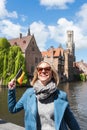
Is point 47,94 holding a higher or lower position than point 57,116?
higher

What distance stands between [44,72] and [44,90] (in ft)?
1.25

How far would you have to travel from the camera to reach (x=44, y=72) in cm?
391

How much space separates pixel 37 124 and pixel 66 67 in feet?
236

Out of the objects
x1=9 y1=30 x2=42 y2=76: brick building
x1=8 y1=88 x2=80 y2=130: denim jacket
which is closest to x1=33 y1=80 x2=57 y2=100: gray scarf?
x1=8 y1=88 x2=80 y2=130: denim jacket

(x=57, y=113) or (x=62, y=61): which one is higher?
(x=62, y=61)

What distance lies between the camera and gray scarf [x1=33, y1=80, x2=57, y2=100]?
360cm

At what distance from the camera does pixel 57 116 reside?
3539 mm

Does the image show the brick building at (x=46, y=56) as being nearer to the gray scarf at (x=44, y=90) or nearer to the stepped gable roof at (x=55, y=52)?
the stepped gable roof at (x=55, y=52)

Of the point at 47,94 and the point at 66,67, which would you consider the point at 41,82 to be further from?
the point at 66,67

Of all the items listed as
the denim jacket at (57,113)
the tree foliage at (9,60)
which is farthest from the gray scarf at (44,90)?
the tree foliage at (9,60)

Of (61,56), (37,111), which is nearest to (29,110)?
(37,111)

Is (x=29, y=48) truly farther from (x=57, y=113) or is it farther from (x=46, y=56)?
(x=57, y=113)

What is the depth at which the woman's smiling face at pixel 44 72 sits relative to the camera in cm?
384

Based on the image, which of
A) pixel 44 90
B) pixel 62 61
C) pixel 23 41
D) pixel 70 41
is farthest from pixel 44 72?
pixel 70 41
